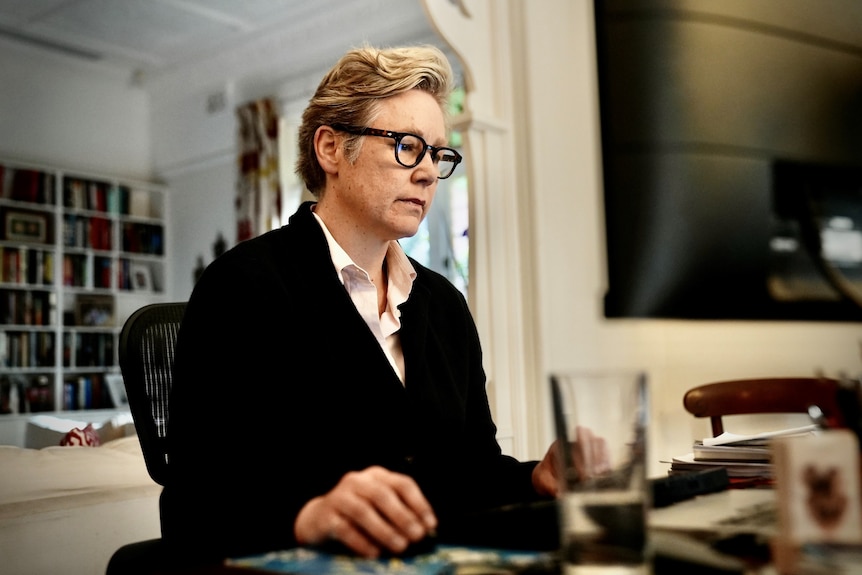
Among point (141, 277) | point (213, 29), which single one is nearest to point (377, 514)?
point (213, 29)

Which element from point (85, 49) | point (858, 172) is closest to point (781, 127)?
point (858, 172)

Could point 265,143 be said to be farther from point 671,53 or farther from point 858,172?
point 858,172

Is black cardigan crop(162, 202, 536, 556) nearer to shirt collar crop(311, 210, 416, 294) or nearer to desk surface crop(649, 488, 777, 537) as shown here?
shirt collar crop(311, 210, 416, 294)

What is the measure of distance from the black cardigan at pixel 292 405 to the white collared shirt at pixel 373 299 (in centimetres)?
3

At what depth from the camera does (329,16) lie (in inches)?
211

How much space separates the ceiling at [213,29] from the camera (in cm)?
516

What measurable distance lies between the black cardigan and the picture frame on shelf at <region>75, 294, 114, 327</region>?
5.30m

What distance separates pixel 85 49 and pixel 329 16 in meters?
1.94

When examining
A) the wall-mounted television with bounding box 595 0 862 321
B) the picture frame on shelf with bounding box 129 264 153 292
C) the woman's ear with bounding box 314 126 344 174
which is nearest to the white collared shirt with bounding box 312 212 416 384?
the woman's ear with bounding box 314 126 344 174

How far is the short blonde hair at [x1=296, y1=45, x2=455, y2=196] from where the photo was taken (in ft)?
4.49

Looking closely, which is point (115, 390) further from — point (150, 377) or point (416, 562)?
point (416, 562)

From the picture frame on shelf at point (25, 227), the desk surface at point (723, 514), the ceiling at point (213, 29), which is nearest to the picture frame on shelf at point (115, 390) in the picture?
the picture frame on shelf at point (25, 227)

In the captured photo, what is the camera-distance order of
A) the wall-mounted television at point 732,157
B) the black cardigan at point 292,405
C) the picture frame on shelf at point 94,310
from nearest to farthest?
the black cardigan at point 292,405, the wall-mounted television at point 732,157, the picture frame on shelf at point 94,310

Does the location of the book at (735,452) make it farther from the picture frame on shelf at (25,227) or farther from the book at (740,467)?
the picture frame on shelf at (25,227)
